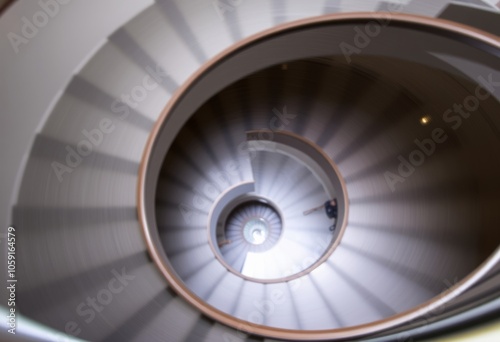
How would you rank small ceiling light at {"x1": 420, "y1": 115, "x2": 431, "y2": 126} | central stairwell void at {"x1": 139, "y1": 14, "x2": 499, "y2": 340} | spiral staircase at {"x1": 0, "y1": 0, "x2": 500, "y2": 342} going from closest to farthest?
spiral staircase at {"x1": 0, "y1": 0, "x2": 500, "y2": 342}
central stairwell void at {"x1": 139, "y1": 14, "x2": 499, "y2": 340}
small ceiling light at {"x1": 420, "y1": 115, "x2": 431, "y2": 126}

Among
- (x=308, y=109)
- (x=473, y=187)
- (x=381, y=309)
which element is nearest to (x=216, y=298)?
(x=381, y=309)

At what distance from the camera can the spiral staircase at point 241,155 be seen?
7.84ft

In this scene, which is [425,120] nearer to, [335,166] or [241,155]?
[335,166]

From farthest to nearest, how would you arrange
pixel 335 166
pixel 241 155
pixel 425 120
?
pixel 241 155 → pixel 335 166 → pixel 425 120

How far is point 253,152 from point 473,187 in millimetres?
3699

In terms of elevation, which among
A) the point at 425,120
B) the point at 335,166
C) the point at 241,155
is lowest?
the point at 241,155

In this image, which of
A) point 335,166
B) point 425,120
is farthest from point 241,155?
point 425,120

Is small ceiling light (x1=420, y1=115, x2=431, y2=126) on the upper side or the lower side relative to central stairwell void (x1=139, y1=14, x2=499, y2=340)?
upper

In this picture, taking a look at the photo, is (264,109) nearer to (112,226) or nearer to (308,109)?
(308,109)

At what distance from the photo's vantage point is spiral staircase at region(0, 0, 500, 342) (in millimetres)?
2391

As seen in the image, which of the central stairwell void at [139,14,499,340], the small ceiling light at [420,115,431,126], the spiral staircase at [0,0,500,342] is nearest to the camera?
the spiral staircase at [0,0,500,342]

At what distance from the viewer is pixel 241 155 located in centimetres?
617

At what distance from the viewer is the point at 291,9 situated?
3219 mm

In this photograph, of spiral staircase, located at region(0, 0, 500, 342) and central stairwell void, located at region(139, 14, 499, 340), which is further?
central stairwell void, located at region(139, 14, 499, 340)
